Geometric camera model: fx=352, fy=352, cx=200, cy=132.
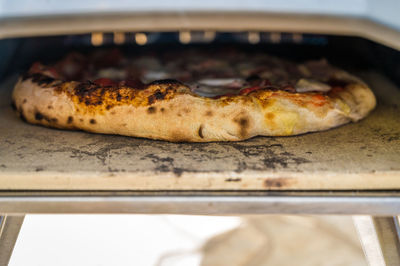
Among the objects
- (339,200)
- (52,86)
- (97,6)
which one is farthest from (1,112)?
(339,200)

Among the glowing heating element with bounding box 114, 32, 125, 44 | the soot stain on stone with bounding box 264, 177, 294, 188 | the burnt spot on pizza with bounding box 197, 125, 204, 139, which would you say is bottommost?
the soot stain on stone with bounding box 264, 177, 294, 188

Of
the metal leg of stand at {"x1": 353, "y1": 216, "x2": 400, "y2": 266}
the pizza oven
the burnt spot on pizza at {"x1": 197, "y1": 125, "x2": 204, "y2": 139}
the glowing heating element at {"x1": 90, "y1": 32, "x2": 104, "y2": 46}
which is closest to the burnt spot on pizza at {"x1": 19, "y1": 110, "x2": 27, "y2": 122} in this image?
the pizza oven

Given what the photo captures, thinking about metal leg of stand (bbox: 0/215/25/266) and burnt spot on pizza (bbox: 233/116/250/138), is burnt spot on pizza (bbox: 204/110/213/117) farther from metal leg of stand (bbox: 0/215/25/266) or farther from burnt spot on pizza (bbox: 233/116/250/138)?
metal leg of stand (bbox: 0/215/25/266)

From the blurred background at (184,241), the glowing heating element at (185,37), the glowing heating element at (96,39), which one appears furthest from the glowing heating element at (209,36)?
the blurred background at (184,241)

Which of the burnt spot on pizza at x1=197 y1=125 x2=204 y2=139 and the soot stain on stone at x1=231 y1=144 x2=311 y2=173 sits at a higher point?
the burnt spot on pizza at x1=197 y1=125 x2=204 y2=139

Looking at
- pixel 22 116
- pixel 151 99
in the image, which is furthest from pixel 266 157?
pixel 22 116

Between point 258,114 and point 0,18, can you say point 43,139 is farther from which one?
point 258,114

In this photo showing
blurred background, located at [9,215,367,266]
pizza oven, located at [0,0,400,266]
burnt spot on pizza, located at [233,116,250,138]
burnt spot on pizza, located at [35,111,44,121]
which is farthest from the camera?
blurred background, located at [9,215,367,266]
